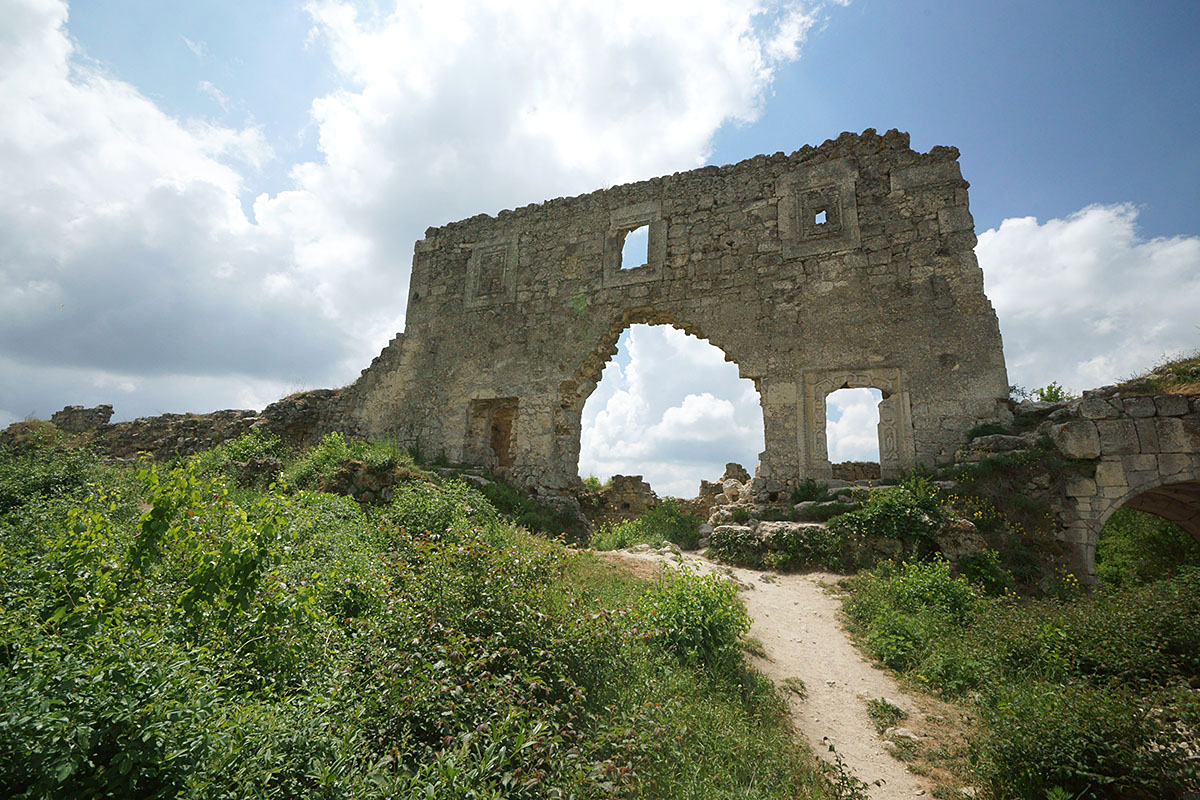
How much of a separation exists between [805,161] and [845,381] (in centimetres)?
484

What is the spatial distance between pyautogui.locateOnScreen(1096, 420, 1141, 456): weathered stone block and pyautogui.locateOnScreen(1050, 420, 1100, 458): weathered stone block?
84 millimetres

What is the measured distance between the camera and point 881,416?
33.0ft

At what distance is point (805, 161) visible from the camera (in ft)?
38.2

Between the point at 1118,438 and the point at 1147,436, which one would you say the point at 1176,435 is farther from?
the point at 1118,438

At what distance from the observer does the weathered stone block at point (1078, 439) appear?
8.06m

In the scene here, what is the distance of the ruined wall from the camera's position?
9.90m

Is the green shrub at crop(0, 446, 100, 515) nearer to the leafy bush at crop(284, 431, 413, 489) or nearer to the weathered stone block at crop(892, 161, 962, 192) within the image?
the leafy bush at crop(284, 431, 413, 489)

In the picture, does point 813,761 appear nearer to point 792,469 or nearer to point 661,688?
point 661,688

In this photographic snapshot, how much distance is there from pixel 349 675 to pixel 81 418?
19264 mm

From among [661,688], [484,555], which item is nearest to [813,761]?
[661,688]

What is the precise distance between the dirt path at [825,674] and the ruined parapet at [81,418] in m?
17.6

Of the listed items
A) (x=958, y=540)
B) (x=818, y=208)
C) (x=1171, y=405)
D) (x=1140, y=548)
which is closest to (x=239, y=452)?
(x=818, y=208)

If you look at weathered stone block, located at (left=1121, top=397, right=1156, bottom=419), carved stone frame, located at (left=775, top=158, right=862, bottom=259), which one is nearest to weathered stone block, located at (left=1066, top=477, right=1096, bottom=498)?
weathered stone block, located at (left=1121, top=397, right=1156, bottom=419)

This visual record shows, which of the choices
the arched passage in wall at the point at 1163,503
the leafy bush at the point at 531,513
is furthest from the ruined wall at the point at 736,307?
the arched passage in wall at the point at 1163,503
